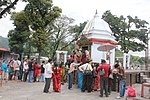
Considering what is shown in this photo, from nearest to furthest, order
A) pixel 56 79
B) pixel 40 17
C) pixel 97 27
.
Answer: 1. pixel 56 79
2. pixel 97 27
3. pixel 40 17

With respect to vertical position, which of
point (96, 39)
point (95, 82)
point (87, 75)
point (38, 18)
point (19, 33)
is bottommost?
point (95, 82)

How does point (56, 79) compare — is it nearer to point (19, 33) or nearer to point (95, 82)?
point (95, 82)

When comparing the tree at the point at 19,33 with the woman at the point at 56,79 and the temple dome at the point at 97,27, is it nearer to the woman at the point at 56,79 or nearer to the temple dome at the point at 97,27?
the temple dome at the point at 97,27

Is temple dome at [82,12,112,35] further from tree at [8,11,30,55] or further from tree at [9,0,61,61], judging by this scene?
tree at [8,11,30,55]

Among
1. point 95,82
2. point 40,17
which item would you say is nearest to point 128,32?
point 40,17

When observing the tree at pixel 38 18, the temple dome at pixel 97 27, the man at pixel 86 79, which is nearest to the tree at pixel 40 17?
the tree at pixel 38 18

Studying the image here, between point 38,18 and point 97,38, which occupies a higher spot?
point 38,18

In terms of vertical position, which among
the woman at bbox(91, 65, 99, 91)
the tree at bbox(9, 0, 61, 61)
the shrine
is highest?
the tree at bbox(9, 0, 61, 61)

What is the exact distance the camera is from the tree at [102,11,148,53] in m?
40.5

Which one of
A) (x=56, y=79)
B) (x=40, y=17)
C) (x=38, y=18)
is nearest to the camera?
(x=56, y=79)

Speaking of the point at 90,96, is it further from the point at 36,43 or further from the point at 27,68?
the point at 36,43

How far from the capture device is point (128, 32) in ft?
135

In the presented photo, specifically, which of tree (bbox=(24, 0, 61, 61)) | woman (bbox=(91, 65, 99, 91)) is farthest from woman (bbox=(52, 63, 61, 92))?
tree (bbox=(24, 0, 61, 61))

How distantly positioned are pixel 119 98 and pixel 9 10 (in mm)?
11793
